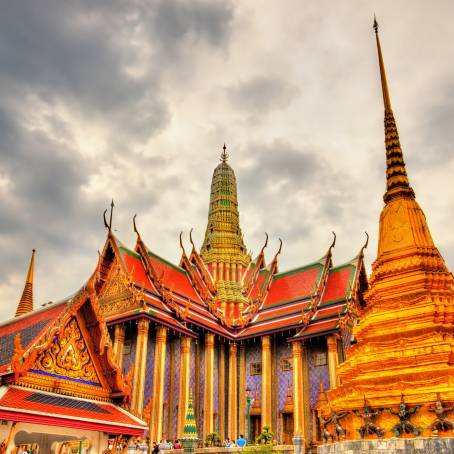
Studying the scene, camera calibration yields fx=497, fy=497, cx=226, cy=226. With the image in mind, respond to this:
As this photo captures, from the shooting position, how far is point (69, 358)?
716 centimetres

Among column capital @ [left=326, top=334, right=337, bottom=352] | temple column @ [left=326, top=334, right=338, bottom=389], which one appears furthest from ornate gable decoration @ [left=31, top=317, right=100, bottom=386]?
column capital @ [left=326, top=334, right=337, bottom=352]

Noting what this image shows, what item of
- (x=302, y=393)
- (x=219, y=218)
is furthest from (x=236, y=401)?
(x=219, y=218)

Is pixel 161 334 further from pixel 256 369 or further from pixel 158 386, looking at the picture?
pixel 256 369

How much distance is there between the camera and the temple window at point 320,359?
20.2m

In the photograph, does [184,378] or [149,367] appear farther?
[184,378]

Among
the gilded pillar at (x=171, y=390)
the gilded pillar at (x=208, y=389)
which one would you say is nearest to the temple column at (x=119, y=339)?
the gilded pillar at (x=171, y=390)

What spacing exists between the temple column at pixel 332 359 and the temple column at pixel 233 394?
456 centimetres

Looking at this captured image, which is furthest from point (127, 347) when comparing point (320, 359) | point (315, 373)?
point (320, 359)

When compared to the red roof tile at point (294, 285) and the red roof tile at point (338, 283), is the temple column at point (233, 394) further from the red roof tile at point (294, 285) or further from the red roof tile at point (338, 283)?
the red roof tile at point (338, 283)

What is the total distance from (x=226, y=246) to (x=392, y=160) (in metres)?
13.7

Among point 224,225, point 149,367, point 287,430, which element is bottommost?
point 287,430

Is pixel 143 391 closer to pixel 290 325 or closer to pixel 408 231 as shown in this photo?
pixel 290 325

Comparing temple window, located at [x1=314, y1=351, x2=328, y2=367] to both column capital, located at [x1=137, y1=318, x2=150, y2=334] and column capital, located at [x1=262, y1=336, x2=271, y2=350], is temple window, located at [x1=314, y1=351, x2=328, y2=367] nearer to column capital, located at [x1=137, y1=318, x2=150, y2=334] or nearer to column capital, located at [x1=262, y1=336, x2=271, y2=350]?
column capital, located at [x1=262, y1=336, x2=271, y2=350]

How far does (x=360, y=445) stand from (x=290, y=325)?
36.7ft
